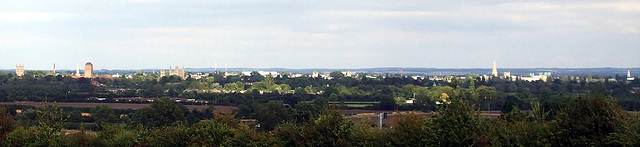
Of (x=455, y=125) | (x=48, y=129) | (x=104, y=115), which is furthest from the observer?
(x=104, y=115)

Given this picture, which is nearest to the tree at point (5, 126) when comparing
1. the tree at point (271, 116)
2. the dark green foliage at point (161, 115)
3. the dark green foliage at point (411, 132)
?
the dark green foliage at point (411, 132)

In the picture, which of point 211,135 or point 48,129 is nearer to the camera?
point 48,129

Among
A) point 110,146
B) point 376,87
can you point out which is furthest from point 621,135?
point 376,87

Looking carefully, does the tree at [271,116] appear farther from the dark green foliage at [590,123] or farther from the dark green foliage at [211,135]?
the dark green foliage at [590,123]

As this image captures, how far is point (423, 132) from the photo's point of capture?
89.5ft

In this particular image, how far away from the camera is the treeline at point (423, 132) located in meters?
25.2

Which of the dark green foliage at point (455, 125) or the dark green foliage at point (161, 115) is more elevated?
the dark green foliage at point (455, 125)

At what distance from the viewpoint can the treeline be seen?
82.6 ft

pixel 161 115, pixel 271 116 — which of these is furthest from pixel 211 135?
pixel 271 116

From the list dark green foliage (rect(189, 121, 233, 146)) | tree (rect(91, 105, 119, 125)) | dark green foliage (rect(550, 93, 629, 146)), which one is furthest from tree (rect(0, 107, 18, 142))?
tree (rect(91, 105, 119, 125))

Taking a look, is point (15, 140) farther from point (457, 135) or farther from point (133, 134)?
point (457, 135)

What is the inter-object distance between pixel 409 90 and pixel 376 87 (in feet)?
33.1

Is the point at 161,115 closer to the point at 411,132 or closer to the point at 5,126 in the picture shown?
the point at 5,126

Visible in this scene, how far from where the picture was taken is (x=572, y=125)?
25.4 metres
